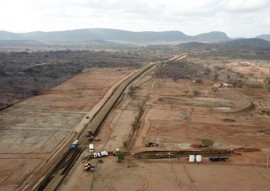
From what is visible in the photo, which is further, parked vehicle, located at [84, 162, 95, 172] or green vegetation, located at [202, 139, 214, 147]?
green vegetation, located at [202, 139, 214, 147]

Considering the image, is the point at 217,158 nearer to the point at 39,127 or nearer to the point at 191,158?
the point at 191,158

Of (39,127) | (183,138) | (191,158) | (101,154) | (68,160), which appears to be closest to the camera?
(68,160)

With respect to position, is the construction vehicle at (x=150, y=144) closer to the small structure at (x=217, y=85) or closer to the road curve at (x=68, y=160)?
the road curve at (x=68, y=160)

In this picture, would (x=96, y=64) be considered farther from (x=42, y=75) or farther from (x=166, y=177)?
(x=166, y=177)

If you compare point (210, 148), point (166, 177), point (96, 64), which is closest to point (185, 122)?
point (210, 148)

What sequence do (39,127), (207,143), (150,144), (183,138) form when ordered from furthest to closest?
(39,127) < (183,138) < (207,143) < (150,144)

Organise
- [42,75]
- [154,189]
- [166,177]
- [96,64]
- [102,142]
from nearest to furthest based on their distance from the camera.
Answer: [154,189] < [166,177] < [102,142] < [42,75] < [96,64]

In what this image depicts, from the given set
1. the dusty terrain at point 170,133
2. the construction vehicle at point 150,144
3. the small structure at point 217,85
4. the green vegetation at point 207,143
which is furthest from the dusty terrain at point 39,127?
the small structure at point 217,85

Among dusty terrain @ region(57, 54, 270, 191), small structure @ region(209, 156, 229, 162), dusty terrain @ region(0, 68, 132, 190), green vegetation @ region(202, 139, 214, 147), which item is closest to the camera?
dusty terrain @ region(57, 54, 270, 191)

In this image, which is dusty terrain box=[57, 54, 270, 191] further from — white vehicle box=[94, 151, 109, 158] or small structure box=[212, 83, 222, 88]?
small structure box=[212, 83, 222, 88]

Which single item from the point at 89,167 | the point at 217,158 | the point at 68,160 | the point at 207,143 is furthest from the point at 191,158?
the point at 68,160


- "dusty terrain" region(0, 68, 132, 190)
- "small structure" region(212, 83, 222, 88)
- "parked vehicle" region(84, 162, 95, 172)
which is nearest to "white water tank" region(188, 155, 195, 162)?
"parked vehicle" region(84, 162, 95, 172)
